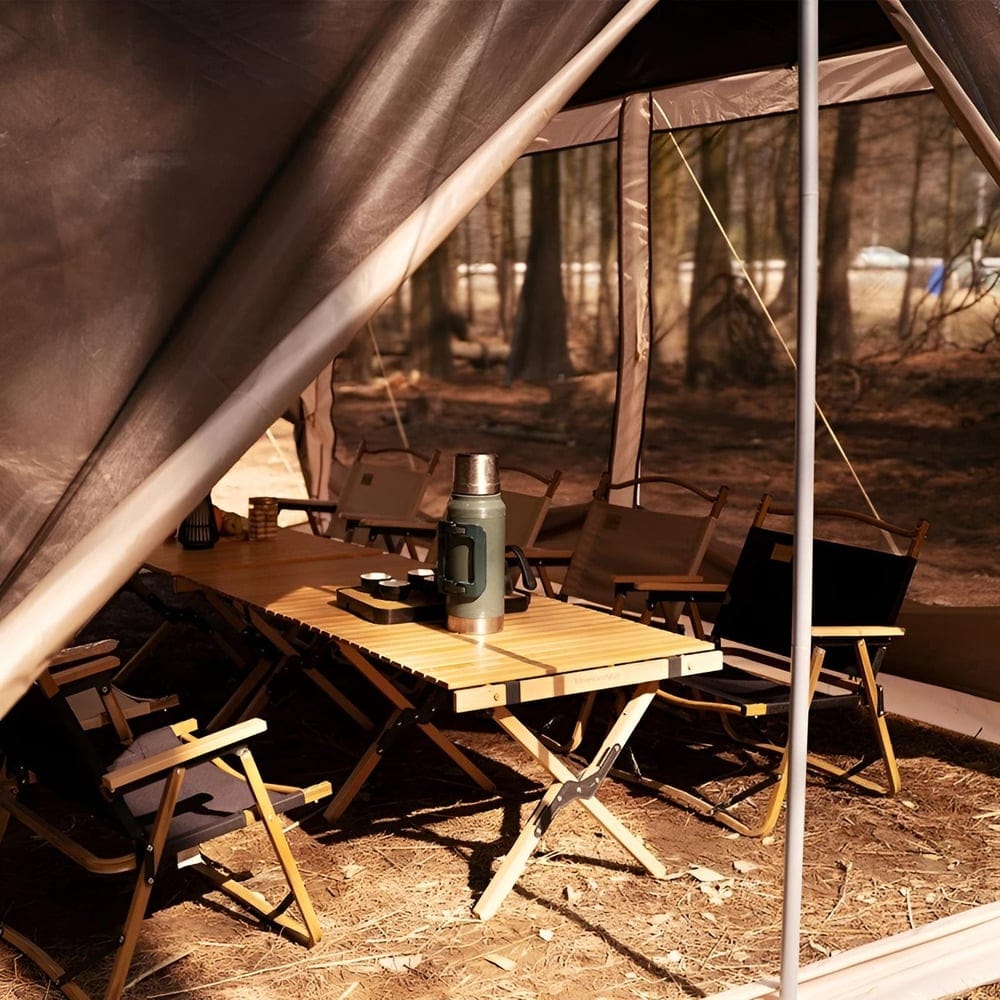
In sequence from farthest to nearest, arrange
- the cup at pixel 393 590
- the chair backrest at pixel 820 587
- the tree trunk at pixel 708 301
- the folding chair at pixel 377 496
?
the tree trunk at pixel 708 301, the folding chair at pixel 377 496, the chair backrest at pixel 820 587, the cup at pixel 393 590

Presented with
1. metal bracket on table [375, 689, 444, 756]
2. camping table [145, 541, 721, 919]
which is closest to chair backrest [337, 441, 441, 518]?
camping table [145, 541, 721, 919]

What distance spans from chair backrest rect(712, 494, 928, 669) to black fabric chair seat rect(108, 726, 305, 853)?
1.98 meters

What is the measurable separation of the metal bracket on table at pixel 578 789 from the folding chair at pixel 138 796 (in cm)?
60

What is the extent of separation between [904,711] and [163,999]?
9.96 feet

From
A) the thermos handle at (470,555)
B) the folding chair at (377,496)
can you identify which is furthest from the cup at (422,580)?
the folding chair at (377,496)

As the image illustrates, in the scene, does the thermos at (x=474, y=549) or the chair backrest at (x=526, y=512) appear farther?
the chair backrest at (x=526, y=512)

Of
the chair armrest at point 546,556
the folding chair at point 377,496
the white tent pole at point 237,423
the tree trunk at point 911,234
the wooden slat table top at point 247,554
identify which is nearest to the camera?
the white tent pole at point 237,423

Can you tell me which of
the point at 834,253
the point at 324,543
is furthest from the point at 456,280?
the point at 324,543

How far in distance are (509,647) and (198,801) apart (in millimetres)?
848

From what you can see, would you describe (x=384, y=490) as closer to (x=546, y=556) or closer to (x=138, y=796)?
(x=546, y=556)

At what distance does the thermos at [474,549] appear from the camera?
343 cm

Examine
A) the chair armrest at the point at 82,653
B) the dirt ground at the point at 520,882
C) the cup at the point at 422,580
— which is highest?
the cup at the point at 422,580

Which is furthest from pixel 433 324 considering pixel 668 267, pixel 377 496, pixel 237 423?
pixel 237 423

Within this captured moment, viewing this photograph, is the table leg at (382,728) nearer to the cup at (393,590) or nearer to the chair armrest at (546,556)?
the cup at (393,590)
